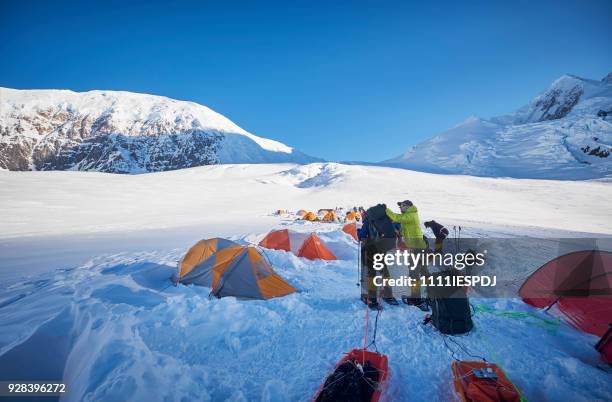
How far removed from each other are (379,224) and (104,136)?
217 metres

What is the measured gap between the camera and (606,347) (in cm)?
348

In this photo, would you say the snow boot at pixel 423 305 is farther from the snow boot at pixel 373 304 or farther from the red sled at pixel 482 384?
the red sled at pixel 482 384

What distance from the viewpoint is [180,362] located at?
3.55 metres

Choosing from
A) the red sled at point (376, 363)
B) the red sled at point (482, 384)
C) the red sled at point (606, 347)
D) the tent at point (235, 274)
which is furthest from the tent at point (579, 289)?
the tent at point (235, 274)

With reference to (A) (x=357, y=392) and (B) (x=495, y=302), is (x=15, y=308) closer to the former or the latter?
(A) (x=357, y=392)

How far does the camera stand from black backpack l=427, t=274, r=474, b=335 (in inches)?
165

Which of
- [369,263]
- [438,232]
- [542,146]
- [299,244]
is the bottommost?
[299,244]

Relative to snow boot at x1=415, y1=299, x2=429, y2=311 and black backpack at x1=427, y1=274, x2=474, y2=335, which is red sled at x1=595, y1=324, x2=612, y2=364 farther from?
snow boot at x1=415, y1=299, x2=429, y2=311

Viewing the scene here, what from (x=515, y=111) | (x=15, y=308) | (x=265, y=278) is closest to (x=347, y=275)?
(x=265, y=278)

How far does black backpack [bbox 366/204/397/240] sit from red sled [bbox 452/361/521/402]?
8.38 feet

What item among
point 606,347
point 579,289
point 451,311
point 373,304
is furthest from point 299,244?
point 606,347

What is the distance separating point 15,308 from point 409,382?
21.3ft

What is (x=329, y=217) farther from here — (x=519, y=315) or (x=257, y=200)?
(x=257, y=200)

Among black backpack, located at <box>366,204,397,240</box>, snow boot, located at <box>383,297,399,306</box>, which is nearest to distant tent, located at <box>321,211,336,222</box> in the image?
black backpack, located at <box>366,204,397,240</box>
